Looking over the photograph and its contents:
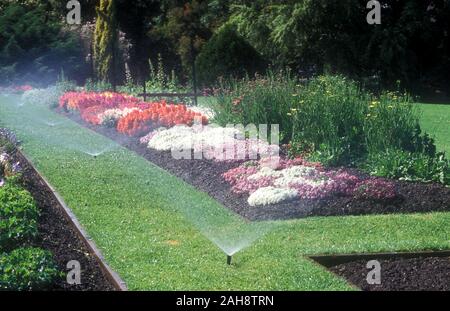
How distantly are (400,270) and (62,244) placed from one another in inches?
109

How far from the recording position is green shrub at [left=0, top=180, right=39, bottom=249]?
245 inches

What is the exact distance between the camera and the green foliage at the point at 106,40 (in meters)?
23.0

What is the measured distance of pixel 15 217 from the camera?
21.5ft

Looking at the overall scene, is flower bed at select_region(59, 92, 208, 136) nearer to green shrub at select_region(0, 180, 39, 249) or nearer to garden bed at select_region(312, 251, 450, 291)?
green shrub at select_region(0, 180, 39, 249)

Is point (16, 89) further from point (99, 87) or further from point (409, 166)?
point (409, 166)

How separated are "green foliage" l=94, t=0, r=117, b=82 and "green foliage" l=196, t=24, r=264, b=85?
2509 mm

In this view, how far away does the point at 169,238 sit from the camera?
275 inches

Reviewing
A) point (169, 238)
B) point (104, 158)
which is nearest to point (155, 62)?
point (104, 158)

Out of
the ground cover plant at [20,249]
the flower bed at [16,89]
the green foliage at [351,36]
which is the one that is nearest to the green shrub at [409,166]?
the ground cover plant at [20,249]

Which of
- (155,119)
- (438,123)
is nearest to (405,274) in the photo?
(155,119)

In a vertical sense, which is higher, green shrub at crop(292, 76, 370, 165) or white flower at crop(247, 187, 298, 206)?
green shrub at crop(292, 76, 370, 165)

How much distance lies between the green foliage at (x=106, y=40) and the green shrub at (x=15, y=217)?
51.2 feet

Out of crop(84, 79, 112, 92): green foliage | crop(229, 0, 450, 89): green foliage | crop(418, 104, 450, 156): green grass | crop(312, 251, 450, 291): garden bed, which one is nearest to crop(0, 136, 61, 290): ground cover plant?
crop(312, 251, 450, 291): garden bed

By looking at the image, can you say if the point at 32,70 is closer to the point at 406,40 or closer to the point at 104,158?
the point at 406,40
